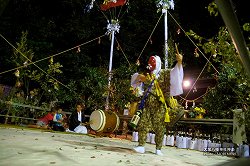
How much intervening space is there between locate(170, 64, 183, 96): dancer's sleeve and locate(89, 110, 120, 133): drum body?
14.5 ft

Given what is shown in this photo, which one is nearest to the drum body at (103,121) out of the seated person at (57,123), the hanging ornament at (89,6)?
the seated person at (57,123)

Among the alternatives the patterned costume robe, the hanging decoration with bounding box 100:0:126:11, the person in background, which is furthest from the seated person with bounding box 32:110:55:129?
the patterned costume robe

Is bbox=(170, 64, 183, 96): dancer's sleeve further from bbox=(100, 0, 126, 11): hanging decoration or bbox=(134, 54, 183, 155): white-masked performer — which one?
bbox=(100, 0, 126, 11): hanging decoration

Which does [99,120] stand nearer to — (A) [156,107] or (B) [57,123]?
(B) [57,123]

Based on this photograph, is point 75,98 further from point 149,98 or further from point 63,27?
point 149,98

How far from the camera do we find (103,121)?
10492 millimetres

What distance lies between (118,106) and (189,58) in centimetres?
1053

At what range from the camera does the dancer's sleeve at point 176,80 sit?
6.40 m

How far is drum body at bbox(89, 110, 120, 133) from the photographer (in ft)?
34.4

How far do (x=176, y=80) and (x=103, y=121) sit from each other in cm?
469

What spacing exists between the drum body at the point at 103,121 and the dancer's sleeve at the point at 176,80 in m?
4.43

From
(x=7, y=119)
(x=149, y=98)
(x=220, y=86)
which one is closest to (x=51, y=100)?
(x=7, y=119)

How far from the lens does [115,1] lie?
15188mm

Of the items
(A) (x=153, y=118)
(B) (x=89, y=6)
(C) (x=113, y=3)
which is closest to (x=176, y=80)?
(A) (x=153, y=118)
